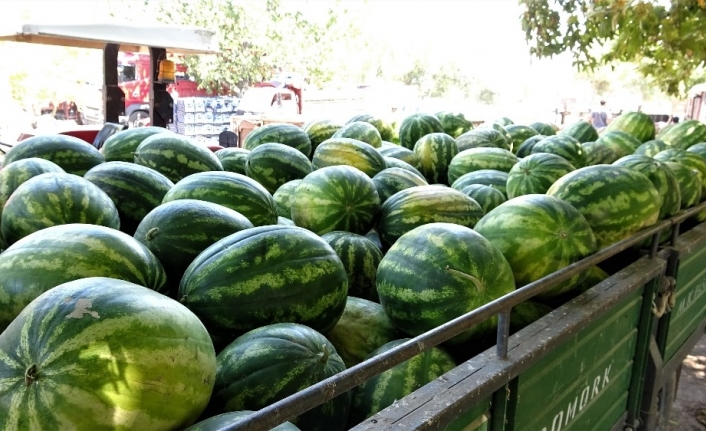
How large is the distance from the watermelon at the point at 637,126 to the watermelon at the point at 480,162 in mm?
1961

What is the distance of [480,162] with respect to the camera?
11.6 feet

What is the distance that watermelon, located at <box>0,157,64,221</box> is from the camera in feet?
7.60

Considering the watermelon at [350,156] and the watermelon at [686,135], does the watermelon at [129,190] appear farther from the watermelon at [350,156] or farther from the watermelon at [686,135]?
the watermelon at [686,135]

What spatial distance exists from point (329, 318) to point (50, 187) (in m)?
1.11

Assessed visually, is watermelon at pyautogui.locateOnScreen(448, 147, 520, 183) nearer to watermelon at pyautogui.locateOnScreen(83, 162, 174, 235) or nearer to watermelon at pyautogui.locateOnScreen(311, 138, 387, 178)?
watermelon at pyautogui.locateOnScreen(311, 138, 387, 178)

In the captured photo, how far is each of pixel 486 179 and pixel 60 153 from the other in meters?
2.19

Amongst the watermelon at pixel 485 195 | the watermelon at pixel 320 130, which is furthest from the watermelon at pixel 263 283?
the watermelon at pixel 320 130

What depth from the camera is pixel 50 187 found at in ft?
6.66

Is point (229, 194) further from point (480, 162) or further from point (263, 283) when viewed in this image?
point (480, 162)

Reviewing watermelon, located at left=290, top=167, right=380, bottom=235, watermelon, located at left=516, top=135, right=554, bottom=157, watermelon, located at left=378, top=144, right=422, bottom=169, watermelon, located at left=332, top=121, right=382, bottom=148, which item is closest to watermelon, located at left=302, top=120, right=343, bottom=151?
watermelon, located at left=332, top=121, right=382, bottom=148

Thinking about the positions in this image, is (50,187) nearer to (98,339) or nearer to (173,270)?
(173,270)

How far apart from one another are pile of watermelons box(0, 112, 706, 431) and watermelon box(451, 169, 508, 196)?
0.02 metres

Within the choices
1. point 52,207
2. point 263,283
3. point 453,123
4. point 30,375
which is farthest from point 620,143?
point 30,375

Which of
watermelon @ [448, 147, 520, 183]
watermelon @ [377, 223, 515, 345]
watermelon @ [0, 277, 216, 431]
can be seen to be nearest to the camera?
watermelon @ [0, 277, 216, 431]
